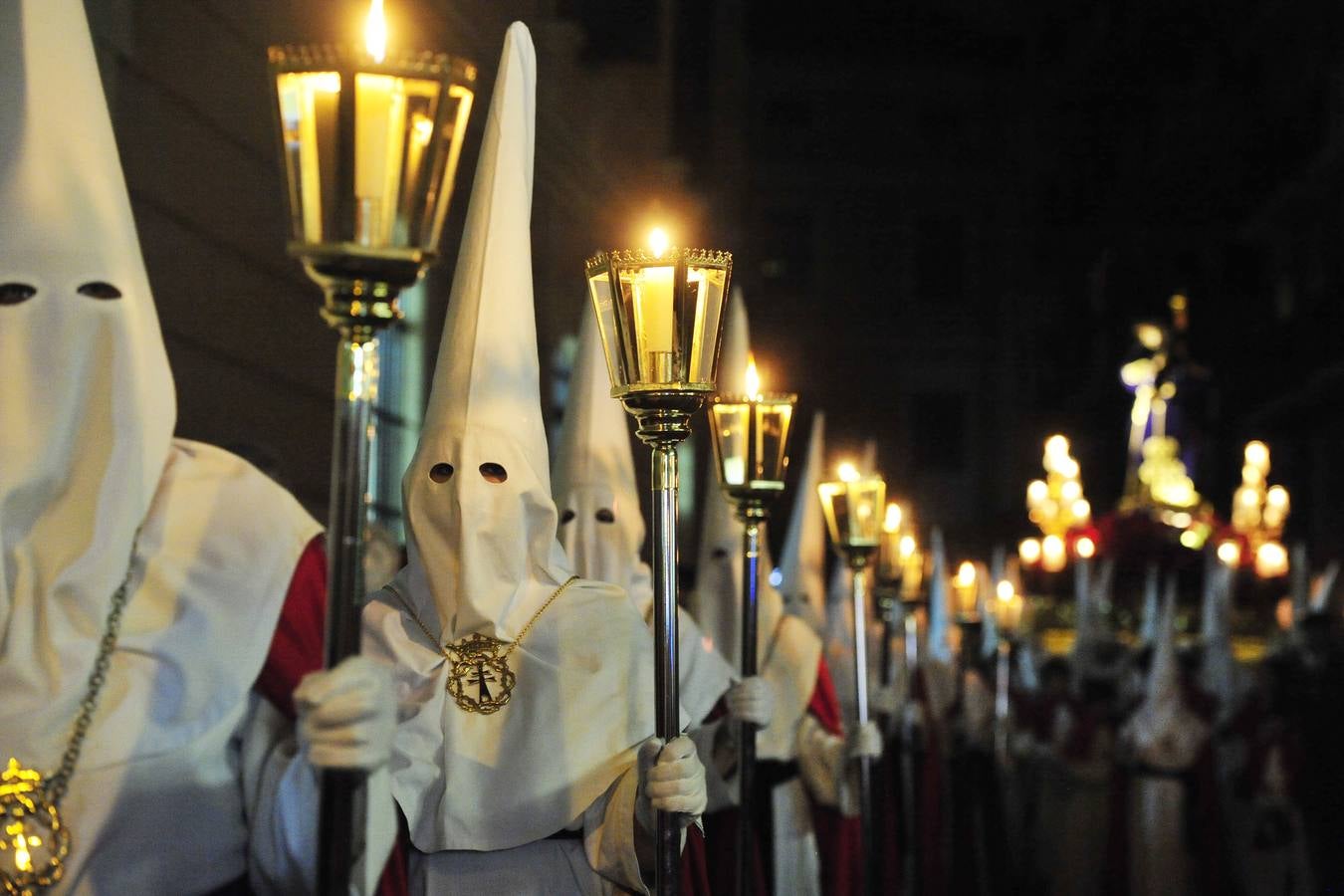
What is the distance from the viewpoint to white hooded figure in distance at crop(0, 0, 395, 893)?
3586 millimetres

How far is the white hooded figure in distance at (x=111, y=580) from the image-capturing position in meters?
3.59

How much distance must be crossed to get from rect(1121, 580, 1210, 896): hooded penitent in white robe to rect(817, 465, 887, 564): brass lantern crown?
794 cm

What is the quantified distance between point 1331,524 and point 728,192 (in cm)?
1340

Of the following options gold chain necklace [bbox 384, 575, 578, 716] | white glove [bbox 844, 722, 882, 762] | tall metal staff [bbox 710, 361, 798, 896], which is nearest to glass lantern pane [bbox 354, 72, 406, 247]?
gold chain necklace [bbox 384, 575, 578, 716]

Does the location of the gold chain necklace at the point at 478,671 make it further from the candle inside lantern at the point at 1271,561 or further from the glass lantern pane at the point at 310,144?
the candle inside lantern at the point at 1271,561

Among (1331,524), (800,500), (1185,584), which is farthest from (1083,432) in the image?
(800,500)

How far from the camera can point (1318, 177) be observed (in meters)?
30.0

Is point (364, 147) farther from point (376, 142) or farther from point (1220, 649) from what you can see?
point (1220, 649)

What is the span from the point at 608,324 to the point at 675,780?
1.11 m

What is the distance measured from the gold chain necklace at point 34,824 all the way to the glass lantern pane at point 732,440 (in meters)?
2.15

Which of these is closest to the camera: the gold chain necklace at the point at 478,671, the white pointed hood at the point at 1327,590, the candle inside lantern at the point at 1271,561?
the gold chain necklace at the point at 478,671

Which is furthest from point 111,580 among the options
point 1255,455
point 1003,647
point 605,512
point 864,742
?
point 1255,455

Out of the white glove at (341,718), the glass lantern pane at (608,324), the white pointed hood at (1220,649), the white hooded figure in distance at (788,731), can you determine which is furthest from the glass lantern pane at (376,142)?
the white pointed hood at (1220,649)

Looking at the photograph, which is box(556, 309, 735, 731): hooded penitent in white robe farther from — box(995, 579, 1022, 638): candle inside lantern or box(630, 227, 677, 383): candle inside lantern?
box(995, 579, 1022, 638): candle inside lantern
